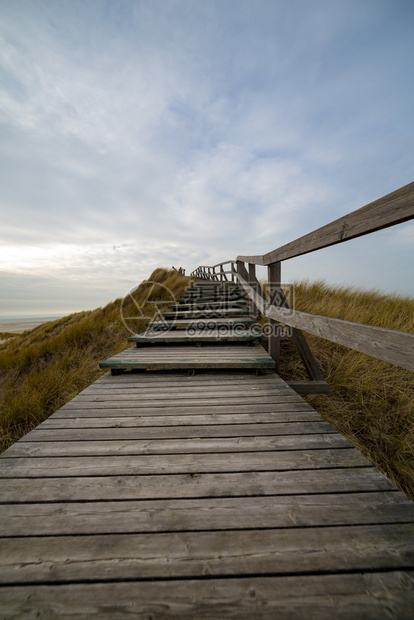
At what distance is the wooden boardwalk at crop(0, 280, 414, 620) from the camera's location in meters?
0.72

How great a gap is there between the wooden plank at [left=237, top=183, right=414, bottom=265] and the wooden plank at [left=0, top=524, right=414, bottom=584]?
123 centimetres

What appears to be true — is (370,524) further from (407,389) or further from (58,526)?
(407,389)

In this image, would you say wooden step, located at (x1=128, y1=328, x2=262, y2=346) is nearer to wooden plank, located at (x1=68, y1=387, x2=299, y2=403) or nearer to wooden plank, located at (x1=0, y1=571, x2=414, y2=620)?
wooden plank, located at (x1=68, y1=387, x2=299, y2=403)

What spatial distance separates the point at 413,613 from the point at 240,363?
1854mm

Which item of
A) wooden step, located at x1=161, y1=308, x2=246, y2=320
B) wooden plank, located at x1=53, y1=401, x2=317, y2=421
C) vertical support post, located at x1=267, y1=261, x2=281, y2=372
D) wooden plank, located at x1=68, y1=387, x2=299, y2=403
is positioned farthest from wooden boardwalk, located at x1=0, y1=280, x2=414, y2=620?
wooden step, located at x1=161, y1=308, x2=246, y2=320

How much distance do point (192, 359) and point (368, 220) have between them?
2030mm

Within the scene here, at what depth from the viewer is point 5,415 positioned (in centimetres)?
255

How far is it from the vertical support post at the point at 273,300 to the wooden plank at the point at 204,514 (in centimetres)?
167

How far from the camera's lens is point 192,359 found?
2670 millimetres

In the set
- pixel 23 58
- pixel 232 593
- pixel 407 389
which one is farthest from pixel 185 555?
pixel 23 58

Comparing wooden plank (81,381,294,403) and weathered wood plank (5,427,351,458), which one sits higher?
wooden plank (81,381,294,403)

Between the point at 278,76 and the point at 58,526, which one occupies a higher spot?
the point at 278,76

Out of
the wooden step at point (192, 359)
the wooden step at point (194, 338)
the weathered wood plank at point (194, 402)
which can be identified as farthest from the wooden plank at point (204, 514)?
the wooden step at point (194, 338)

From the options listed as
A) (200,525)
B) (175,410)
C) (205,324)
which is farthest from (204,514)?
(205,324)
